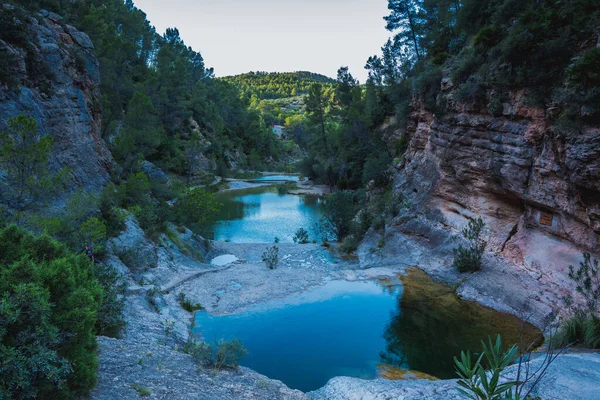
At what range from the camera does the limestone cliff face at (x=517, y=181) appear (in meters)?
10.4

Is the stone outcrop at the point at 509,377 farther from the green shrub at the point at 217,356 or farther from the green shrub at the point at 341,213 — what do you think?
the green shrub at the point at 341,213

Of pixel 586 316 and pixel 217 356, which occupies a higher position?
pixel 586 316

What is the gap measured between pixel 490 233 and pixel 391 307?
5.75m

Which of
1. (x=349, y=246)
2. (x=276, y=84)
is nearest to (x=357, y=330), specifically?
(x=349, y=246)

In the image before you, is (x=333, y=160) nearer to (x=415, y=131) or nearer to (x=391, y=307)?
(x=415, y=131)

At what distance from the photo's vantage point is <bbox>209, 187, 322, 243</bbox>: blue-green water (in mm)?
27734

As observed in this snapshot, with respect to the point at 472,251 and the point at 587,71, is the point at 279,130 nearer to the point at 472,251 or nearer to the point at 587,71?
the point at 472,251

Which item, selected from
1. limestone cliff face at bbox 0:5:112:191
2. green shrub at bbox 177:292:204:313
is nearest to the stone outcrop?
green shrub at bbox 177:292:204:313

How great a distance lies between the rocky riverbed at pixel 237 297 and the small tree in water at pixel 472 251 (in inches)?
18.7

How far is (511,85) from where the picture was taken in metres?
13.6

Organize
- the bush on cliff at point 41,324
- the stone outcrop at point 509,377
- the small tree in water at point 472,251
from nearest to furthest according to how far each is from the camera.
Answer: the bush on cliff at point 41,324 → the stone outcrop at point 509,377 → the small tree in water at point 472,251

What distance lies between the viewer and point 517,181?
1317 cm

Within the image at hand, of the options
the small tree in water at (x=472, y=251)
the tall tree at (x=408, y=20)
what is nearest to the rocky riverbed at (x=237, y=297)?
the small tree in water at (x=472, y=251)

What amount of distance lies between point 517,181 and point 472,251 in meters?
3.17
